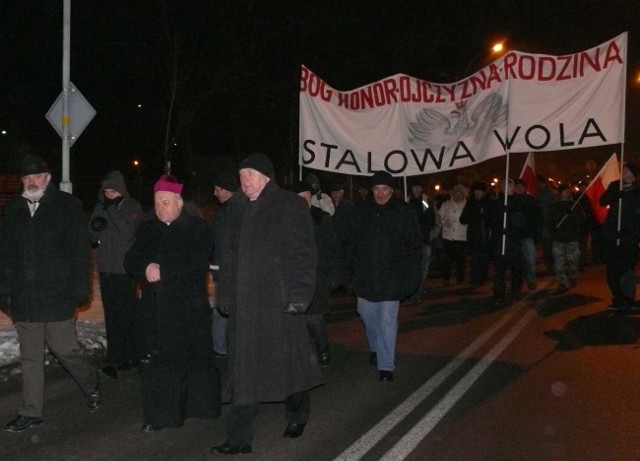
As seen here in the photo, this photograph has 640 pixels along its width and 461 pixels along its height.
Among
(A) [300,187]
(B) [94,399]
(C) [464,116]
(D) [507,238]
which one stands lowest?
(B) [94,399]

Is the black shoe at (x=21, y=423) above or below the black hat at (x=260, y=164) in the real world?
below

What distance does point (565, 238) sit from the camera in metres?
16.6

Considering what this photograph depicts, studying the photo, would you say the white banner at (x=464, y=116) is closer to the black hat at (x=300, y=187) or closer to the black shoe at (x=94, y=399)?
the black hat at (x=300, y=187)

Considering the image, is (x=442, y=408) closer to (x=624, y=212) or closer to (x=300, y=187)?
(x=300, y=187)

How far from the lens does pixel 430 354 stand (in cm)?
1009

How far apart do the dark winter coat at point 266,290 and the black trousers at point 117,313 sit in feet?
9.42

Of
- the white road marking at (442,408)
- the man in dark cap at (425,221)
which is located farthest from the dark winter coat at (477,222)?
the white road marking at (442,408)

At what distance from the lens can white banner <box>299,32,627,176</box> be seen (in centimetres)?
1279

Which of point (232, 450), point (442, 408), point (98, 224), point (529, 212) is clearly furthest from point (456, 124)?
point (232, 450)

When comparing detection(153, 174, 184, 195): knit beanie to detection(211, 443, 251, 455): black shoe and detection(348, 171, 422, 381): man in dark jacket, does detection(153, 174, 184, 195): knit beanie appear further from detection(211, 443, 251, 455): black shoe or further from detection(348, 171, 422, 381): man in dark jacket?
detection(348, 171, 422, 381): man in dark jacket

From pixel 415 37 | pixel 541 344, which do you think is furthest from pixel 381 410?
pixel 415 37

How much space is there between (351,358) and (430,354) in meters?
0.86

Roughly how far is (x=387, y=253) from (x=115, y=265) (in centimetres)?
251

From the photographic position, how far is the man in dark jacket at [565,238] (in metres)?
16.5
